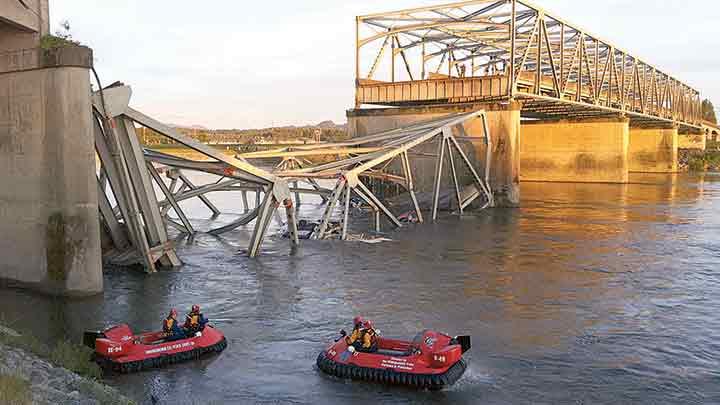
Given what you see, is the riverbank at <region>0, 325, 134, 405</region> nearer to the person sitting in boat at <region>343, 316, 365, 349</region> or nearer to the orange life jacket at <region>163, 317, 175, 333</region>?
the orange life jacket at <region>163, 317, 175, 333</region>

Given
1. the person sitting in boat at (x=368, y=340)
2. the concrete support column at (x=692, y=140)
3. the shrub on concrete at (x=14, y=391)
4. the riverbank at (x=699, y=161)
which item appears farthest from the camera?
the concrete support column at (x=692, y=140)

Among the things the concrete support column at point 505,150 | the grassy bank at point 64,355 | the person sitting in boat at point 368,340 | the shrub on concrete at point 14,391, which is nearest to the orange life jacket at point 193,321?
the grassy bank at point 64,355

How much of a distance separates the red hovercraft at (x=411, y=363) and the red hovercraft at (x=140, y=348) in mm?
3311

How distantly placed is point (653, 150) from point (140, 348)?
109m

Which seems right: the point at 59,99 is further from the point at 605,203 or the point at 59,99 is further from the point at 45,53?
the point at 605,203

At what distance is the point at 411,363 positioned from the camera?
15.2 m

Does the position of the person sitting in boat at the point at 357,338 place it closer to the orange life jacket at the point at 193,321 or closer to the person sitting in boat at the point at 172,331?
the orange life jacket at the point at 193,321

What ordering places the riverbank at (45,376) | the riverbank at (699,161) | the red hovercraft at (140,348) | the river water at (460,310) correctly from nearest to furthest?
the riverbank at (45,376) < the river water at (460,310) < the red hovercraft at (140,348) < the riverbank at (699,161)

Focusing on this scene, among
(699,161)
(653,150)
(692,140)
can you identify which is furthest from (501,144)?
(692,140)

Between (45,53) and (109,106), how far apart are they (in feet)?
10.8

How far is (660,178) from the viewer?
93812 mm

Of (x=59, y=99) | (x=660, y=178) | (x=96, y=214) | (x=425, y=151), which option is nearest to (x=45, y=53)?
(x=59, y=99)

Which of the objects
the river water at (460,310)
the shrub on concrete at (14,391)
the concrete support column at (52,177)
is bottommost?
the river water at (460,310)

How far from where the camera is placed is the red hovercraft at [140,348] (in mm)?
15586
